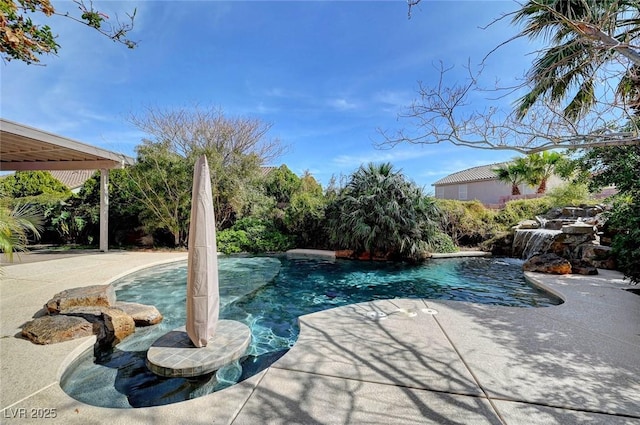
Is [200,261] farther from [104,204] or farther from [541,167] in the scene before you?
[541,167]

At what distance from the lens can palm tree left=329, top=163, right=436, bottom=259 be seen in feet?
32.4

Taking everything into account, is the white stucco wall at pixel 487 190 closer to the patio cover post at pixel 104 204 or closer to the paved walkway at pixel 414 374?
the paved walkway at pixel 414 374

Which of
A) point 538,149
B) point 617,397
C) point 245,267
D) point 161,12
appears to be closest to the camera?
point 617,397

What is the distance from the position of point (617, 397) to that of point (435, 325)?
1.68 meters

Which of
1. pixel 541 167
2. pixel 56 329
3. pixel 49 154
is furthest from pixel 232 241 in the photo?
pixel 541 167

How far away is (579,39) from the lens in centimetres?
359

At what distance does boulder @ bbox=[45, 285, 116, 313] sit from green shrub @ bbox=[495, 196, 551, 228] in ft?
48.5

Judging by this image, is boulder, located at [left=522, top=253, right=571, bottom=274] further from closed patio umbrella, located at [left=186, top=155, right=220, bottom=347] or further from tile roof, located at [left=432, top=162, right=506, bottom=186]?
tile roof, located at [left=432, top=162, right=506, bottom=186]

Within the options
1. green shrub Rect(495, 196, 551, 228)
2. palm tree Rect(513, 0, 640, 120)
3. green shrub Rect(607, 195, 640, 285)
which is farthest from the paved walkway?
green shrub Rect(495, 196, 551, 228)

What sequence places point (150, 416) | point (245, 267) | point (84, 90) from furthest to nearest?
point (84, 90) < point (245, 267) < point (150, 416)

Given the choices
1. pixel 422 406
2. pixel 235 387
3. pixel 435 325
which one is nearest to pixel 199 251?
pixel 235 387

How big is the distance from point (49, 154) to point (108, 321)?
355 inches

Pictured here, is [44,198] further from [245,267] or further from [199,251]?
[199,251]

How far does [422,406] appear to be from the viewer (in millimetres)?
2092
